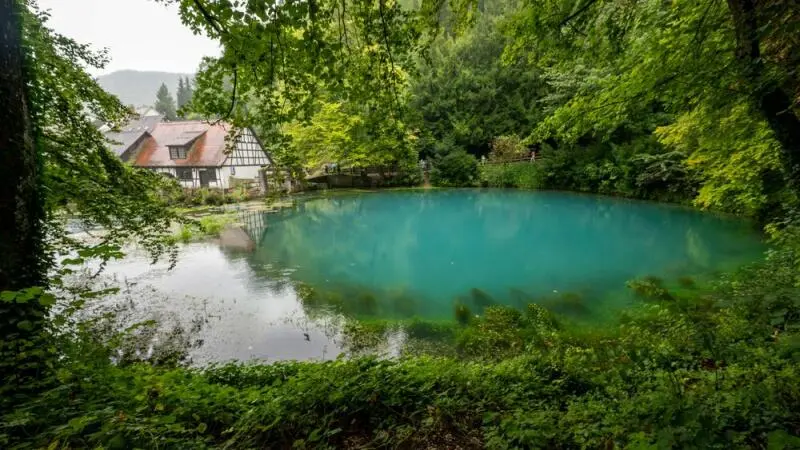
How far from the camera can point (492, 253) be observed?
12156mm

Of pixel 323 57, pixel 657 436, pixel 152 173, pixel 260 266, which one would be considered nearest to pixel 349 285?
pixel 260 266

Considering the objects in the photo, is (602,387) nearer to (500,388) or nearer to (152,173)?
(500,388)

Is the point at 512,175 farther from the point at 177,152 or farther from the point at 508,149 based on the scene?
the point at 177,152

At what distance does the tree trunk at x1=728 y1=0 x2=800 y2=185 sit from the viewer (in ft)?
9.03

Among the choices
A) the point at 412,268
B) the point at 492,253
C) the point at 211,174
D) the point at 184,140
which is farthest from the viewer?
the point at 184,140

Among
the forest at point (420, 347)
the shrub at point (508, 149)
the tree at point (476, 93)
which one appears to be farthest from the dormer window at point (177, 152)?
the forest at point (420, 347)

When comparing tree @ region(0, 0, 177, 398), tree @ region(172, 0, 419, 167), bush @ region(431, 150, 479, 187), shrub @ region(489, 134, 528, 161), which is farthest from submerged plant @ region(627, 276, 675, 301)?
shrub @ region(489, 134, 528, 161)

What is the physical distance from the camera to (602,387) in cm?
335

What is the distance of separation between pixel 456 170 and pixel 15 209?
26640mm

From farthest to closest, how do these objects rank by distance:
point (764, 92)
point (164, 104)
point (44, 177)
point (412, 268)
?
point (164, 104) → point (412, 268) → point (44, 177) → point (764, 92)

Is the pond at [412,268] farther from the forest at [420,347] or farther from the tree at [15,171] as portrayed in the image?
the tree at [15,171]

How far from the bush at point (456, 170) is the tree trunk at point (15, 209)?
2633 centimetres

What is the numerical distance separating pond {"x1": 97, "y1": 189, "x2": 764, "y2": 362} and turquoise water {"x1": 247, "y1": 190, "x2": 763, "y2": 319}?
4cm

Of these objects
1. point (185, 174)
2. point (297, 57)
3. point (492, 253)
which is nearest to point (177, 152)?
point (185, 174)
